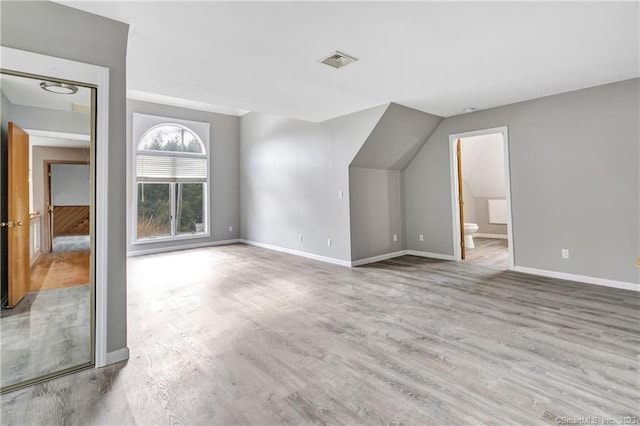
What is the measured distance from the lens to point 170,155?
7.00 metres

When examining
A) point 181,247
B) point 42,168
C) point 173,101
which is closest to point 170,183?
point 181,247

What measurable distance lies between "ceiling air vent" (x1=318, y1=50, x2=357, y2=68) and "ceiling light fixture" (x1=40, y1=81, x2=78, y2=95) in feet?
6.62

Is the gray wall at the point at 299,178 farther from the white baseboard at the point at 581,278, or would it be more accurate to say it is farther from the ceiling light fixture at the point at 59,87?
the ceiling light fixture at the point at 59,87

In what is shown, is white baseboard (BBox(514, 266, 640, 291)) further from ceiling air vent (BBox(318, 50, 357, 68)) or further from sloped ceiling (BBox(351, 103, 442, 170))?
ceiling air vent (BBox(318, 50, 357, 68))

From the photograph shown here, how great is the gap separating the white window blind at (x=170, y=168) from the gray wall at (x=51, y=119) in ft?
14.5

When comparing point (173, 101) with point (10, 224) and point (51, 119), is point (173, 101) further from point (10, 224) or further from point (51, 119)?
point (10, 224)

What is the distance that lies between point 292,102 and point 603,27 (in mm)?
3252

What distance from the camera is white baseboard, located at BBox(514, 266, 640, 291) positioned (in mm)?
3533

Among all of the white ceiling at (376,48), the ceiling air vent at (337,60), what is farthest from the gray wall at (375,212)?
the ceiling air vent at (337,60)

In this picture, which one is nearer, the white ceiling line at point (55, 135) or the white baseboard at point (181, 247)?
the white ceiling line at point (55, 135)

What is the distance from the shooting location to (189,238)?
726 cm

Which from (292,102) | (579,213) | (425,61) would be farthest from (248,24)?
(579,213)

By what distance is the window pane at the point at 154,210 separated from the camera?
6633mm

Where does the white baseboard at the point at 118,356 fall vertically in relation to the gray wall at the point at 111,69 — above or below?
below
